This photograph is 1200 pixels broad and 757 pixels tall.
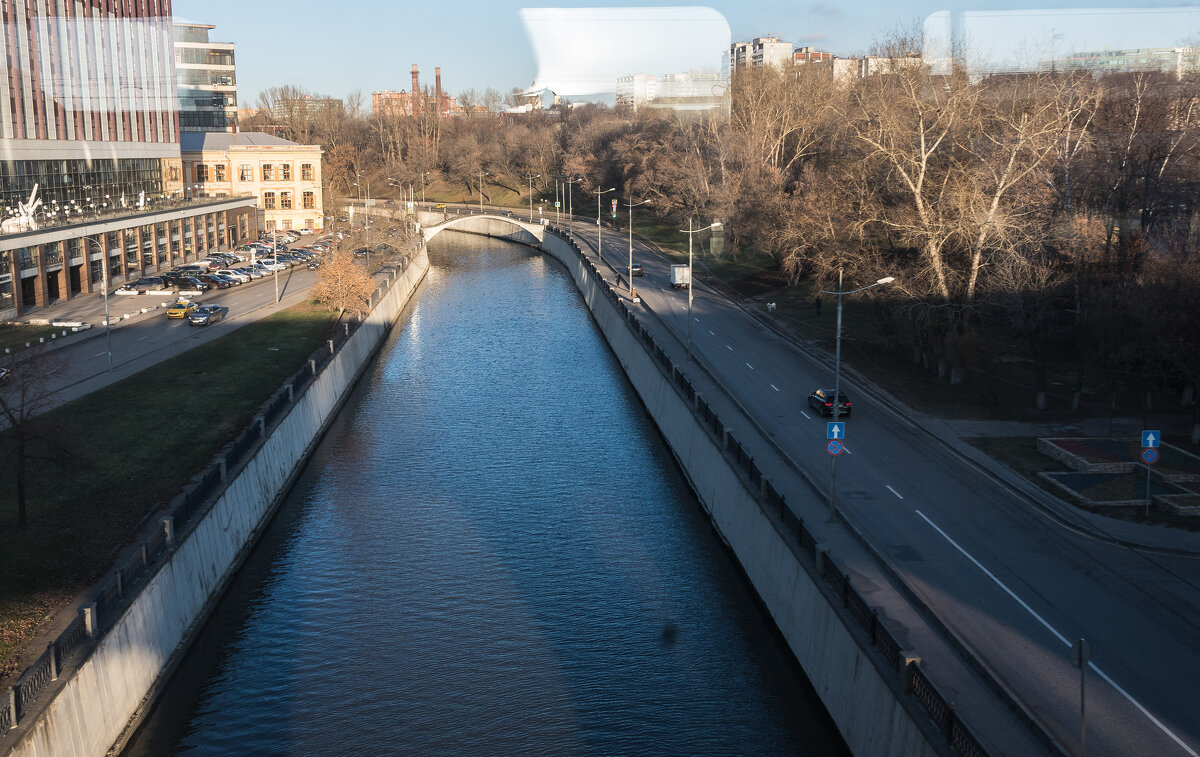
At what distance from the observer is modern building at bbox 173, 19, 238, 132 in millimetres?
129000

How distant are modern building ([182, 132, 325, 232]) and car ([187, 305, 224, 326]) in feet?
168

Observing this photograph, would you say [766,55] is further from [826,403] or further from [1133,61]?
[826,403]

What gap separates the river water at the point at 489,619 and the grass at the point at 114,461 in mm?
3108

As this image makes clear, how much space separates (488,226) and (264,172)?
96.7ft

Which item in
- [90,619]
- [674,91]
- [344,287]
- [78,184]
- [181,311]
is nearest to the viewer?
[90,619]

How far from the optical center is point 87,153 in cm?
6444

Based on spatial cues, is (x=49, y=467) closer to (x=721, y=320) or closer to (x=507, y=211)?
(x=721, y=320)

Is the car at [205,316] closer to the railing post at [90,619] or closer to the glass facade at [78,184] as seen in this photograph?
the glass facade at [78,184]

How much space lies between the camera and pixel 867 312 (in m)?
50.9

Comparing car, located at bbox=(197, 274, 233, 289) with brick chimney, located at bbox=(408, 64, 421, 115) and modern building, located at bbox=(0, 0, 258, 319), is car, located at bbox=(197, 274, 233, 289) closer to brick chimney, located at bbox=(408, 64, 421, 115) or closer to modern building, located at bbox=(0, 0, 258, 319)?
modern building, located at bbox=(0, 0, 258, 319)

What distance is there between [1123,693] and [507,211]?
117 meters

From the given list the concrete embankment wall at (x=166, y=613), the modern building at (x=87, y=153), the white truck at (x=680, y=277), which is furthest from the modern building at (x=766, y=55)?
the concrete embankment wall at (x=166, y=613)

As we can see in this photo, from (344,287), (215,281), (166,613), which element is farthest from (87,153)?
(166,613)

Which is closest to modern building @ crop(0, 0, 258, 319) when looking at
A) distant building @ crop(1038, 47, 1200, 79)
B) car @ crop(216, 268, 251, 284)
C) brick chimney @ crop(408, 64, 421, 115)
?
car @ crop(216, 268, 251, 284)
